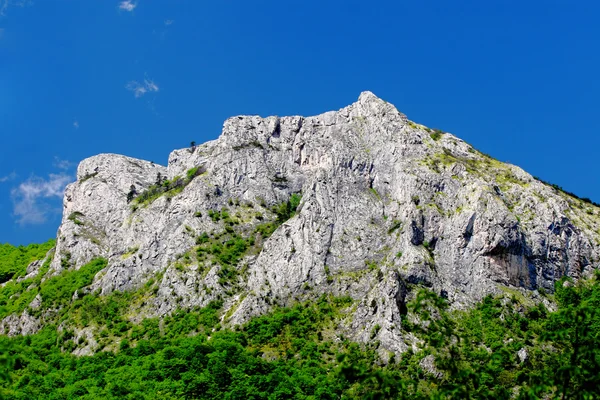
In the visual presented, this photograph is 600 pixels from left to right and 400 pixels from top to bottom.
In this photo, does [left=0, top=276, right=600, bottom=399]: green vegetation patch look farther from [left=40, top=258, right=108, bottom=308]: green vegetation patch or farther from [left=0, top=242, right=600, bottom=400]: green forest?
[left=40, top=258, right=108, bottom=308]: green vegetation patch

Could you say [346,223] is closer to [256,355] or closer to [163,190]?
[256,355]

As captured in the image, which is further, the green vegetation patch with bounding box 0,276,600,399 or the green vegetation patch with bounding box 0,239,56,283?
the green vegetation patch with bounding box 0,239,56,283

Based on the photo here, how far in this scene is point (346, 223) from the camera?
382 feet

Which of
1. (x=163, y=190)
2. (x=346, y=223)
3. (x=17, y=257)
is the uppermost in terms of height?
(x=163, y=190)

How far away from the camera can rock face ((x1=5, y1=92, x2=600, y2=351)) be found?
103562mm

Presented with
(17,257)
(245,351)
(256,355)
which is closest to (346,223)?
(256,355)

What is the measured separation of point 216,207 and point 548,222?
202 feet

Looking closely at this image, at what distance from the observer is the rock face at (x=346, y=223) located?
103562 mm

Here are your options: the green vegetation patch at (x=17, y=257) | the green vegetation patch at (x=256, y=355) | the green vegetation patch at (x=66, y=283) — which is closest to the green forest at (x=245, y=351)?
the green vegetation patch at (x=256, y=355)

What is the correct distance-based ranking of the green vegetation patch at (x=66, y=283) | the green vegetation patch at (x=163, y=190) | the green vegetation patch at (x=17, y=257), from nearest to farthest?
the green vegetation patch at (x=66, y=283), the green vegetation patch at (x=163, y=190), the green vegetation patch at (x=17, y=257)

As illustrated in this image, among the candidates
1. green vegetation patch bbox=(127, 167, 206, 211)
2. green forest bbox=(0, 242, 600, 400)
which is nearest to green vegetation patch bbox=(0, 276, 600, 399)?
green forest bbox=(0, 242, 600, 400)

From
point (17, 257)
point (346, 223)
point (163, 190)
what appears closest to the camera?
point (346, 223)

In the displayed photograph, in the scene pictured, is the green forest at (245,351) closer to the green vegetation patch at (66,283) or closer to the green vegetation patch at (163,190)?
the green vegetation patch at (66,283)

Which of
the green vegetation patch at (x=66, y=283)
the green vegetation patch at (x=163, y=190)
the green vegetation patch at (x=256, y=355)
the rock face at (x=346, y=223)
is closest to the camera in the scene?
the green vegetation patch at (x=256, y=355)
